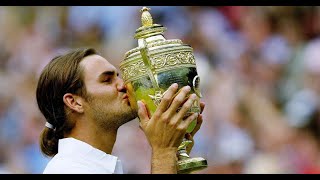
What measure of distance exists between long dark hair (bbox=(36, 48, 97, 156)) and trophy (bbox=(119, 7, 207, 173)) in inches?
9.6

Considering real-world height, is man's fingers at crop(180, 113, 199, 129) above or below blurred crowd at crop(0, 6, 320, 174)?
below

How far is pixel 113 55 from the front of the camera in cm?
697

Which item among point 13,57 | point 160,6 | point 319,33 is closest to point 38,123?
point 13,57

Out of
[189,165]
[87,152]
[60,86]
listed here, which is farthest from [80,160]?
[189,165]

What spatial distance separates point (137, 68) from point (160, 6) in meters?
4.08

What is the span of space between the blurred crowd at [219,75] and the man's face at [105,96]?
3028mm

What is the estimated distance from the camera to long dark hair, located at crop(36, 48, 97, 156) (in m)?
3.29

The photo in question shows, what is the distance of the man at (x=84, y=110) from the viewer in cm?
319

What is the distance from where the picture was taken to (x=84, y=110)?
3285 millimetres

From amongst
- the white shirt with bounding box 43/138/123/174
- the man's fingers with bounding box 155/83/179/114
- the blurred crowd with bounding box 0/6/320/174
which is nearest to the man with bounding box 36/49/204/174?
the white shirt with bounding box 43/138/123/174

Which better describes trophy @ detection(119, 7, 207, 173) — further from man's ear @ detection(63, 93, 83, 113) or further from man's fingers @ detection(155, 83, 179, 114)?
man's ear @ detection(63, 93, 83, 113)

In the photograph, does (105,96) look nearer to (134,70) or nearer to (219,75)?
(134,70)

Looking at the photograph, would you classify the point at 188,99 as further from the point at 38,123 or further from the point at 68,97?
the point at 38,123

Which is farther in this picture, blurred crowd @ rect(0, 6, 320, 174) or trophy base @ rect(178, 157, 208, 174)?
blurred crowd @ rect(0, 6, 320, 174)
